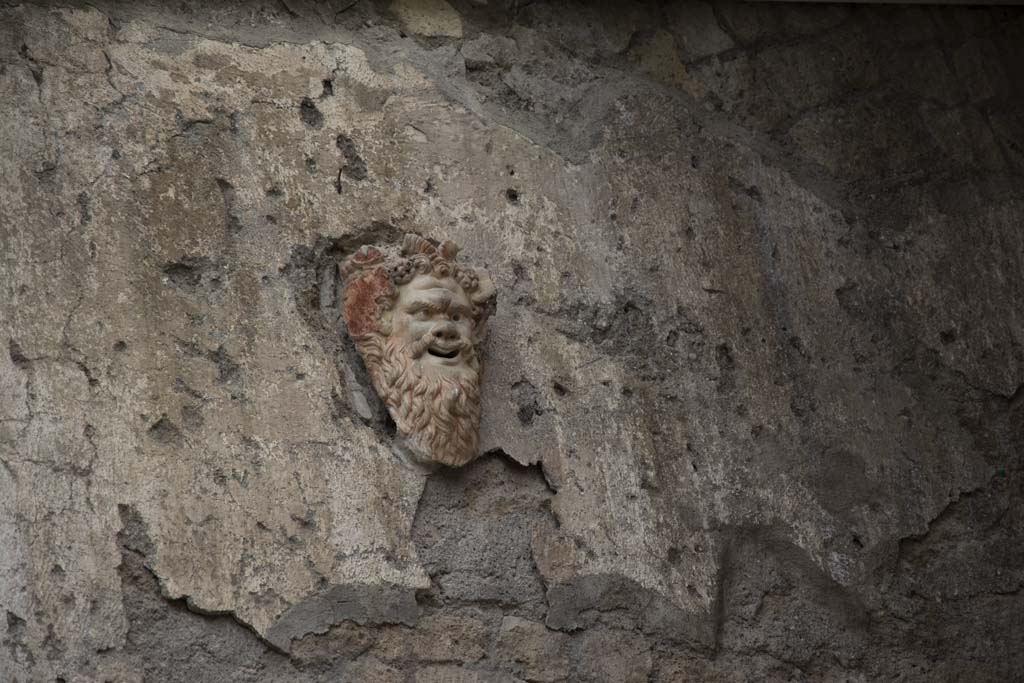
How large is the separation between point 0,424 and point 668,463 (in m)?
1.14

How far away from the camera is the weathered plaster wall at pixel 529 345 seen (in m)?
2.58

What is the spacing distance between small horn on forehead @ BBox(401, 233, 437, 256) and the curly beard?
159 mm

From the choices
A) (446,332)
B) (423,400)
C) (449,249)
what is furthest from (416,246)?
(423,400)

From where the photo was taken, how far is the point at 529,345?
9.62ft

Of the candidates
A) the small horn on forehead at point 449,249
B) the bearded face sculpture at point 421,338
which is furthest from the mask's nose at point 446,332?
the small horn on forehead at point 449,249

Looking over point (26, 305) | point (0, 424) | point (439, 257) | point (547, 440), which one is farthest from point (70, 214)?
point (547, 440)

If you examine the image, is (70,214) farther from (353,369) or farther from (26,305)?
(353,369)

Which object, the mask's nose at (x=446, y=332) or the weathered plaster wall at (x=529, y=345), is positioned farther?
the mask's nose at (x=446, y=332)

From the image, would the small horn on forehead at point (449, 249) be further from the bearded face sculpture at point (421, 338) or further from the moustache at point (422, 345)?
the moustache at point (422, 345)

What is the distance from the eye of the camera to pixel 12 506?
2494 millimetres

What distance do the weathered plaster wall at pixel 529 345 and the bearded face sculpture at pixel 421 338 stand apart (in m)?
0.06

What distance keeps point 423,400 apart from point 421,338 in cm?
10

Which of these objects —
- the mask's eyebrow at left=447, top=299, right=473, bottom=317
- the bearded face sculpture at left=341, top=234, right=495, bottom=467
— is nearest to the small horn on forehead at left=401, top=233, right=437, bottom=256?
the bearded face sculpture at left=341, top=234, right=495, bottom=467

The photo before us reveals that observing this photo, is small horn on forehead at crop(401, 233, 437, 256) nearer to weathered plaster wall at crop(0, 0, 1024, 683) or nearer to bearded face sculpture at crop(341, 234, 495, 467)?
bearded face sculpture at crop(341, 234, 495, 467)
